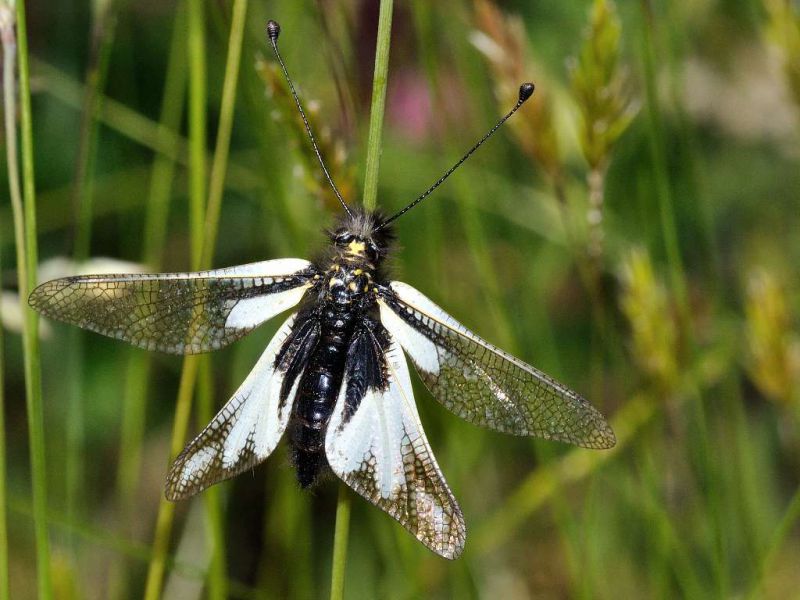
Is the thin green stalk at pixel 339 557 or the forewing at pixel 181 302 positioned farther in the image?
the forewing at pixel 181 302

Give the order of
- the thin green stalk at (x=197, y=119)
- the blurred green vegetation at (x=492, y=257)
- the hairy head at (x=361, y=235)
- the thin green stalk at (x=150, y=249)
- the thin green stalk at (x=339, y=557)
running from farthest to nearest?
the thin green stalk at (x=150, y=249) < the blurred green vegetation at (x=492, y=257) < the thin green stalk at (x=197, y=119) < the hairy head at (x=361, y=235) < the thin green stalk at (x=339, y=557)

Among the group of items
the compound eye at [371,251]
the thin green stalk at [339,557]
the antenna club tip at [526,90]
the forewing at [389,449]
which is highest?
the antenna club tip at [526,90]

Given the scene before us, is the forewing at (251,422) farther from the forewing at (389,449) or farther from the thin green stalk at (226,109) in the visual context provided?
the thin green stalk at (226,109)

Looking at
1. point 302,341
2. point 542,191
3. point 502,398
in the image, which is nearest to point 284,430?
point 302,341

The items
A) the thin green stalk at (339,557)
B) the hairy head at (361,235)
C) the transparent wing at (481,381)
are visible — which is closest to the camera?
the thin green stalk at (339,557)

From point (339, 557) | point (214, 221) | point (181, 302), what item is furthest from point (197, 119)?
point (339, 557)

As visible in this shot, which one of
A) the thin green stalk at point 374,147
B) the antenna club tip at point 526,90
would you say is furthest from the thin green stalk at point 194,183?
the antenna club tip at point 526,90
